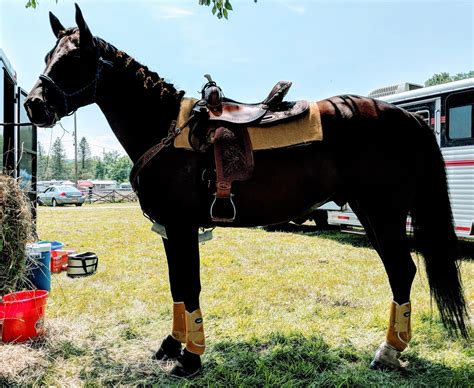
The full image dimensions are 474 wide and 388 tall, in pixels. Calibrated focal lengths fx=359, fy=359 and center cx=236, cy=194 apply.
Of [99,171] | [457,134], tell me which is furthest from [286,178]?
[99,171]

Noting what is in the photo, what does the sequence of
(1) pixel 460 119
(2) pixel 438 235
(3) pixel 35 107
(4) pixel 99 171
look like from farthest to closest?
(4) pixel 99 171
(1) pixel 460 119
(2) pixel 438 235
(3) pixel 35 107

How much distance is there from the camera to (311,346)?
2.79 meters

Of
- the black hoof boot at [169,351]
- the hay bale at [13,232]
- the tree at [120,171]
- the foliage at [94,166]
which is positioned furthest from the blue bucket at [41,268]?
the tree at [120,171]

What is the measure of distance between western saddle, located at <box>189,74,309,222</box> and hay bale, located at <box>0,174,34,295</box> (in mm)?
1696

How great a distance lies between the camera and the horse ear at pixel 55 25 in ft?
7.88

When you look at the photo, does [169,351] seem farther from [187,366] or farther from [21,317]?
[21,317]

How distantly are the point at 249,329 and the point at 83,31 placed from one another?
259cm

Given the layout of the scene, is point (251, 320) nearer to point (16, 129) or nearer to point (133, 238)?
point (16, 129)

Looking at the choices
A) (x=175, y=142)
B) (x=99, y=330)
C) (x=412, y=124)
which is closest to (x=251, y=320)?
(x=99, y=330)

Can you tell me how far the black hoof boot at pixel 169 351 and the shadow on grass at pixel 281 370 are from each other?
0.09 metres

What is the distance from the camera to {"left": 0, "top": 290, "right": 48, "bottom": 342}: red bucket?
2814 millimetres

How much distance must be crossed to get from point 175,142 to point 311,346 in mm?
1862

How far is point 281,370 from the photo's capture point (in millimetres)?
2469

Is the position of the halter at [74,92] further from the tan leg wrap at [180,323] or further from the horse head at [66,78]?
the tan leg wrap at [180,323]
